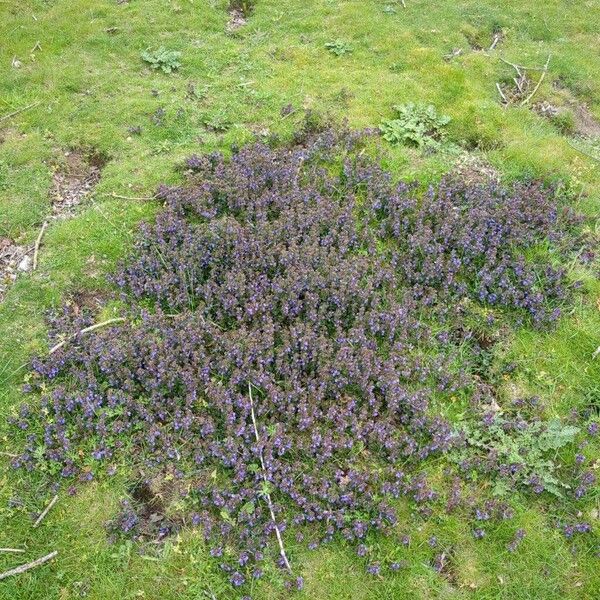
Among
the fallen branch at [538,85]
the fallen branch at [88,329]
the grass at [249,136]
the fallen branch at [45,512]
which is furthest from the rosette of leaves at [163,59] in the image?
the fallen branch at [45,512]

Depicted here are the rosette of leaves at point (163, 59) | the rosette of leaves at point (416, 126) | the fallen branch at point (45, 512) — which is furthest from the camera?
the rosette of leaves at point (163, 59)

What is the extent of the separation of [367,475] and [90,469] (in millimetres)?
2352

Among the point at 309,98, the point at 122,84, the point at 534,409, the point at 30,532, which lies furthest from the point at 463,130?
the point at 30,532

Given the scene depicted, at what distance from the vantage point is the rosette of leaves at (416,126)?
27.0 feet

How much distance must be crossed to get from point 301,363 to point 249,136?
3.85 m

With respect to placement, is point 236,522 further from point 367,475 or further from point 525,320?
point 525,320

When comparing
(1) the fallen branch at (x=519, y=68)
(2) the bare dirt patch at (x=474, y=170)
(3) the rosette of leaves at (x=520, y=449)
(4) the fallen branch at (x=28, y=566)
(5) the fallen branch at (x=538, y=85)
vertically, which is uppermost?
(1) the fallen branch at (x=519, y=68)

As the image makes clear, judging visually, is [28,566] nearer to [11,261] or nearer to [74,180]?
[11,261]

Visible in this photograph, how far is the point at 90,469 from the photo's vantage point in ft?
16.6

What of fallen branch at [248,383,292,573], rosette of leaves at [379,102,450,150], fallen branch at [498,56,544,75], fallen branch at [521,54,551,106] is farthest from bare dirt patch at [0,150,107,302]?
fallen branch at [498,56,544,75]

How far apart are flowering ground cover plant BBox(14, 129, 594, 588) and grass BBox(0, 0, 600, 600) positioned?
245 millimetres

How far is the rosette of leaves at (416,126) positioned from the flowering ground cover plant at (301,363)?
1.30 meters

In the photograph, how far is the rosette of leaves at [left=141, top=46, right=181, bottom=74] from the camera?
9.23 meters

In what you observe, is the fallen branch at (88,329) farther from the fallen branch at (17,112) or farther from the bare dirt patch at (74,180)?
the fallen branch at (17,112)
